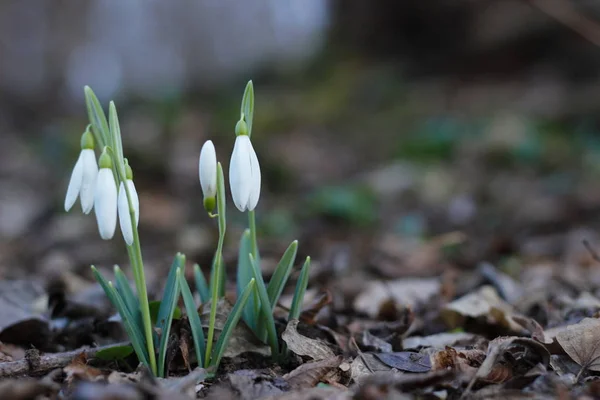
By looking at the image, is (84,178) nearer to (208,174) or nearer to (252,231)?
(208,174)

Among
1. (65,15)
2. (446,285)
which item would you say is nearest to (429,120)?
(446,285)

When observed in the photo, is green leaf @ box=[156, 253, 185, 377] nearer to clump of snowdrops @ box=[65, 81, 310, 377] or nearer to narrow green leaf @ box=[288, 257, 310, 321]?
clump of snowdrops @ box=[65, 81, 310, 377]

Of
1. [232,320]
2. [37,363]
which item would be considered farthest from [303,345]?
[37,363]

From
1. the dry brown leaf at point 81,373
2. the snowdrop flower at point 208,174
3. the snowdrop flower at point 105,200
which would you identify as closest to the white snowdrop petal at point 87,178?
the snowdrop flower at point 105,200

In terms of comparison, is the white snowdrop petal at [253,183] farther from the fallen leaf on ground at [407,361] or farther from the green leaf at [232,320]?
the fallen leaf on ground at [407,361]

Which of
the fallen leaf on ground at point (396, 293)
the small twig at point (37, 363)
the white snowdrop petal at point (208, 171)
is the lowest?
the fallen leaf on ground at point (396, 293)

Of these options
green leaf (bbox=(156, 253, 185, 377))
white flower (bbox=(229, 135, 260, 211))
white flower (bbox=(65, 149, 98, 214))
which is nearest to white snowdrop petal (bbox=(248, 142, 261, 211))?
white flower (bbox=(229, 135, 260, 211))
